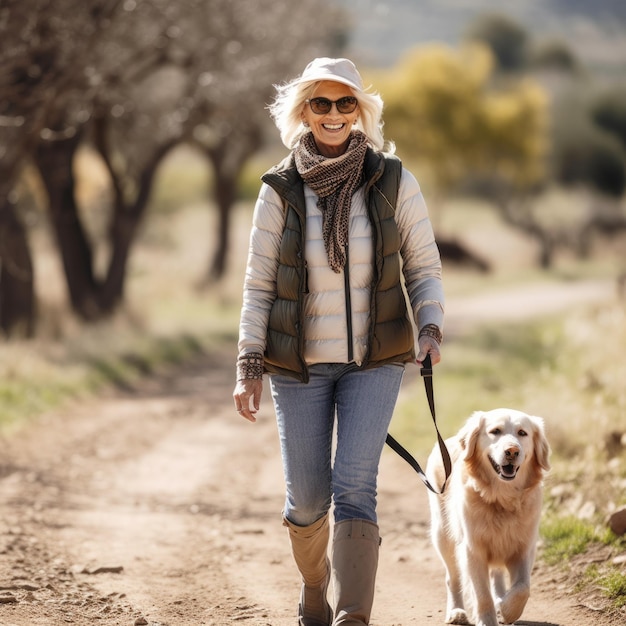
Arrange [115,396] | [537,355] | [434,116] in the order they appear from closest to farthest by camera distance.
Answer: [115,396] < [537,355] < [434,116]

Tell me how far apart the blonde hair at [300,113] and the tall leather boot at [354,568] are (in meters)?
1.57

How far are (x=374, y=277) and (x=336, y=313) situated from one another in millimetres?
210

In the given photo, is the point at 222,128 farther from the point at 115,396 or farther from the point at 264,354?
the point at 264,354

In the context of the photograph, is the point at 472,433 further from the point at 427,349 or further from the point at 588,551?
the point at 588,551

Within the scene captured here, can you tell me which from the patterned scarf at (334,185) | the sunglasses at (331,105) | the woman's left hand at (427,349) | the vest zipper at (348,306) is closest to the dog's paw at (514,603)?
the woman's left hand at (427,349)

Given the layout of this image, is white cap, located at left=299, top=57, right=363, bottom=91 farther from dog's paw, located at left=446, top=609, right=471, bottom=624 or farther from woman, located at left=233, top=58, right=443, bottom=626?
dog's paw, located at left=446, top=609, right=471, bottom=624

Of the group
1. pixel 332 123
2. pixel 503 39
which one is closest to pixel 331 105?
pixel 332 123

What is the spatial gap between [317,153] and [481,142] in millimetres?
36425

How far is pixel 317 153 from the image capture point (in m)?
4.43

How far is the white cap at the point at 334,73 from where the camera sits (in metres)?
4.36

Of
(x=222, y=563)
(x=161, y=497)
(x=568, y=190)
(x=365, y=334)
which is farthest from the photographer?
(x=568, y=190)

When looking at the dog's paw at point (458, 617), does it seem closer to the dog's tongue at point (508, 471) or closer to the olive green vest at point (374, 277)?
the dog's tongue at point (508, 471)

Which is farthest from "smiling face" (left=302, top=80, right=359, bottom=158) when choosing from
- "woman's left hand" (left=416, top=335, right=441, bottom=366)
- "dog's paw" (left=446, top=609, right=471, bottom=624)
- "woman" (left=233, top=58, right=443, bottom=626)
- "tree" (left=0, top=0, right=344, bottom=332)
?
"tree" (left=0, top=0, right=344, bottom=332)

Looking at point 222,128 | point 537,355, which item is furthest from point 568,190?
point 537,355
